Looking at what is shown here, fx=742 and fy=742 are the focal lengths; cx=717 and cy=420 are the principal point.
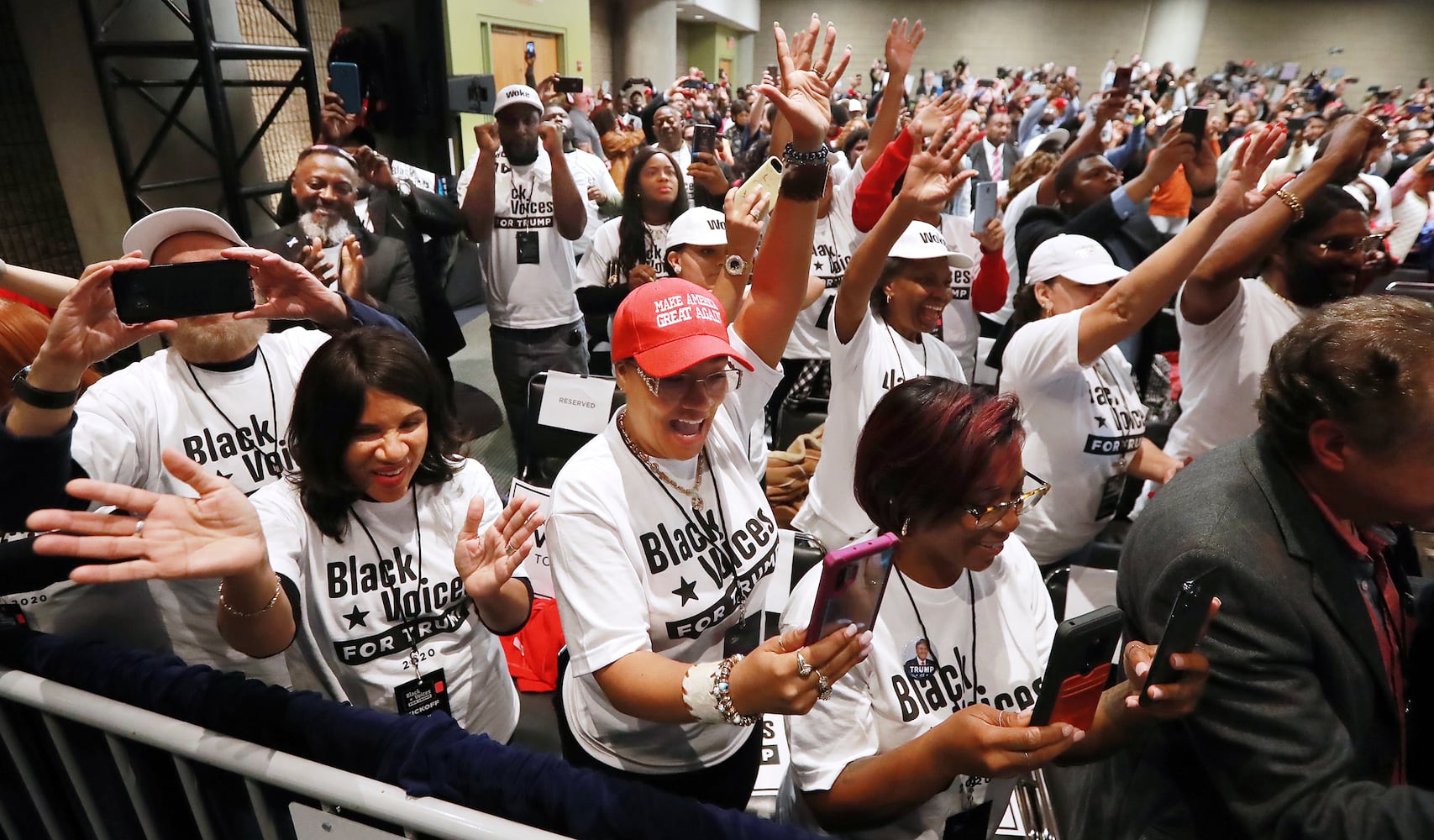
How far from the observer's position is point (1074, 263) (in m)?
2.49

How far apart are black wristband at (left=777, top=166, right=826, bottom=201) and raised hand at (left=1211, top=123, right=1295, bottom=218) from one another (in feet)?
3.55

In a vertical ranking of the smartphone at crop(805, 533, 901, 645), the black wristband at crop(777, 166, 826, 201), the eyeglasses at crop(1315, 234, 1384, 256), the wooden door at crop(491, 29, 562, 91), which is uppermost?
the wooden door at crop(491, 29, 562, 91)

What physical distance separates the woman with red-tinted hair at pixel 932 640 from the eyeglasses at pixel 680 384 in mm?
300

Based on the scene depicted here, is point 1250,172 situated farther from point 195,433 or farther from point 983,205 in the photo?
point 195,433

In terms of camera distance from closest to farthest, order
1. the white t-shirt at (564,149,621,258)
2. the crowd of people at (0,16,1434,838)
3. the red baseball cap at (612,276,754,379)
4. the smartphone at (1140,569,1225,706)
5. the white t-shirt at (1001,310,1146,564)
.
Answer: the smartphone at (1140,569,1225,706)
the crowd of people at (0,16,1434,838)
the red baseball cap at (612,276,754,379)
the white t-shirt at (1001,310,1146,564)
the white t-shirt at (564,149,621,258)

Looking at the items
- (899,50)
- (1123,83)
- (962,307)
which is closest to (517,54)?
(1123,83)

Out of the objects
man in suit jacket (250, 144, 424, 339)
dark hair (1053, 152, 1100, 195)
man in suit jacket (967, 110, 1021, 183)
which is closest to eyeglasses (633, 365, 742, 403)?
man in suit jacket (250, 144, 424, 339)

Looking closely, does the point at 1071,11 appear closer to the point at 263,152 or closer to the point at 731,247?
the point at 263,152

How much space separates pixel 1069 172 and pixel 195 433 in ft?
14.4

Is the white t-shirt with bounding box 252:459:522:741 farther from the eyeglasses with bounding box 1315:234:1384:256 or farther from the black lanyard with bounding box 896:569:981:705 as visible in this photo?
the eyeglasses with bounding box 1315:234:1384:256

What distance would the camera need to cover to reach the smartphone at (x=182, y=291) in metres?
1.46

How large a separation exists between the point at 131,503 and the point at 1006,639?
60.3 inches

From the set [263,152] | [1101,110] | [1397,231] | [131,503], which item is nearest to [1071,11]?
[1397,231]

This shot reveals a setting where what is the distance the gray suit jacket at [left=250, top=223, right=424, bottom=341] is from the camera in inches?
127
